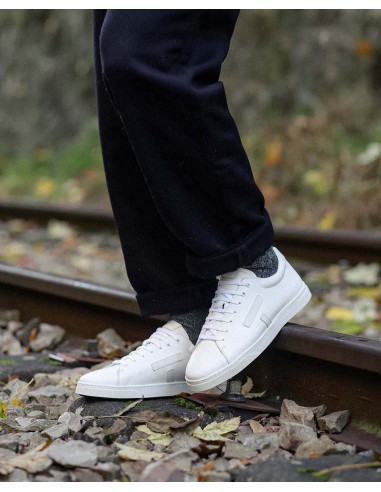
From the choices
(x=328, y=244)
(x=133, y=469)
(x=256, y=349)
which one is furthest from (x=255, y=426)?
(x=328, y=244)

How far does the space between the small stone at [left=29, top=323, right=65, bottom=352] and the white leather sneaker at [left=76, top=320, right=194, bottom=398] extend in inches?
38.6

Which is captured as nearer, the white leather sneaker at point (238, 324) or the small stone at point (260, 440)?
the small stone at point (260, 440)

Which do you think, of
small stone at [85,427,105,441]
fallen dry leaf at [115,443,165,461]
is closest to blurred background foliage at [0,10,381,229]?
small stone at [85,427,105,441]

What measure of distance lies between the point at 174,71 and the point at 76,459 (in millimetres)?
961

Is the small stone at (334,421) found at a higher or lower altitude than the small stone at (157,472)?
lower

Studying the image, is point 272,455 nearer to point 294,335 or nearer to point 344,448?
point 344,448

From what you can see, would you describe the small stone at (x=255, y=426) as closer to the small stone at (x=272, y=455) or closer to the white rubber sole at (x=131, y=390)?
the small stone at (x=272, y=455)

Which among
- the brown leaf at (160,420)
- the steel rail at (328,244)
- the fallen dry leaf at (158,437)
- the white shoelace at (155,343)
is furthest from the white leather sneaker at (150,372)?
the steel rail at (328,244)

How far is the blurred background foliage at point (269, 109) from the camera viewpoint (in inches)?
283

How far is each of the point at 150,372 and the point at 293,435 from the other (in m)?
0.52

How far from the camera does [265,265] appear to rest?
8.00ft

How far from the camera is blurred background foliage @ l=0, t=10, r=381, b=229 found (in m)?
7.19

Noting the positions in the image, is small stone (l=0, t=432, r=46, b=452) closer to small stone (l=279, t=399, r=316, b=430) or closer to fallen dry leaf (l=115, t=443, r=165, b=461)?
fallen dry leaf (l=115, t=443, r=165, b=461)

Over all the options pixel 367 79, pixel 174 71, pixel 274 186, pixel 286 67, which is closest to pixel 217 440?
pixel 174 71
